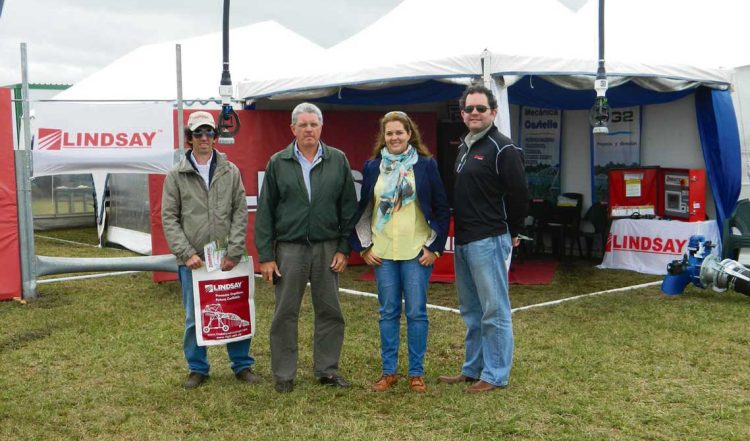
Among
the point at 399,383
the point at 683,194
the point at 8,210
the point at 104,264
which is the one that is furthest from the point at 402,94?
the point at 399,383

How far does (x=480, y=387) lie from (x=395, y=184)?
126 cm

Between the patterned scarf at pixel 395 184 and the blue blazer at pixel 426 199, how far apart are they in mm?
40

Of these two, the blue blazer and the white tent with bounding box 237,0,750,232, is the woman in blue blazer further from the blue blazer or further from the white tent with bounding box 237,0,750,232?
the white tent with bounding box 237,0,750,232

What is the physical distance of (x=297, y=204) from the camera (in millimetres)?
4582

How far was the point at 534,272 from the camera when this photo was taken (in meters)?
9.52

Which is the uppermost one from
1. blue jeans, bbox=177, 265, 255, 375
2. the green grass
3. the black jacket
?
the black jacket

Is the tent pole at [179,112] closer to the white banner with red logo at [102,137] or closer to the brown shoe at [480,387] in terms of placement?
the white banner with red logo at [102,137]

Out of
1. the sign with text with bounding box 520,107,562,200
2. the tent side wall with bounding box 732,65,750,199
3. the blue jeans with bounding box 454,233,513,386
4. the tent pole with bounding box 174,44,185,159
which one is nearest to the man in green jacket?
the blue jeans with bounding box 454,233,513,386

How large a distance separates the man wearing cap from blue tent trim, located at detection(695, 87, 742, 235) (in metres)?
6.18

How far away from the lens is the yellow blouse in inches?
180

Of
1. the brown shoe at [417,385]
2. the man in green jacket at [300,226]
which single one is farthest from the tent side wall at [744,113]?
the man in green jacket at [300,226]

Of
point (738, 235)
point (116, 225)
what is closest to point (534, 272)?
point (738, 235)

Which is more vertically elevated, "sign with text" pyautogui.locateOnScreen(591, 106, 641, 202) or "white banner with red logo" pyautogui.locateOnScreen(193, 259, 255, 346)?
"sign with text" pyautogui.locateOnScreen(591, 106, 641, 202)

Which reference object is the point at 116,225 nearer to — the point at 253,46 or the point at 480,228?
the point at 253,46
